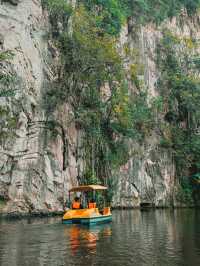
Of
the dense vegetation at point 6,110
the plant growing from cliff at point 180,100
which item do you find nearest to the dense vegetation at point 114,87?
the plant growing from cliff at point 180,100

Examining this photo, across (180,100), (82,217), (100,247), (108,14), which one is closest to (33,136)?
(82,217)

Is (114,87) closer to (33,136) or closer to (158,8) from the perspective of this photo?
(33,136)

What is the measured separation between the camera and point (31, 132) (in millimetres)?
30891

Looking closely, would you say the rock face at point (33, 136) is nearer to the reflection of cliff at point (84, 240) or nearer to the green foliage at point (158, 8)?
the reflection of cliff at point (84, 240)

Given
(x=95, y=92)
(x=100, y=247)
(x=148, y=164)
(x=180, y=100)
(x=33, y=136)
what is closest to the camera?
(x=100, y=247)

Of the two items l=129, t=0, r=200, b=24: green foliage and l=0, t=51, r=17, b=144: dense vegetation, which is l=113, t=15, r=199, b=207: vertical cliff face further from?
l=0, t=51, r=17, b=144: dense vegetation

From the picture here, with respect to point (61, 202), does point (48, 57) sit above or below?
above

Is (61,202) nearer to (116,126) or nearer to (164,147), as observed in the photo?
(116,126)

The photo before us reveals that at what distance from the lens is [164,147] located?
4581 centimetres

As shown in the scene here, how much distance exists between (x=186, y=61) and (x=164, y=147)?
13.6 m

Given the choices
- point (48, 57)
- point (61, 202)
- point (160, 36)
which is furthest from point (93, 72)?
point (160, 36)

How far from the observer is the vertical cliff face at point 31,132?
2892cm

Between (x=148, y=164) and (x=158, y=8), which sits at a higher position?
(x=158, y=8)

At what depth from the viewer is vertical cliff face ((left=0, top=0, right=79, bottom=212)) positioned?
94.9 ft
